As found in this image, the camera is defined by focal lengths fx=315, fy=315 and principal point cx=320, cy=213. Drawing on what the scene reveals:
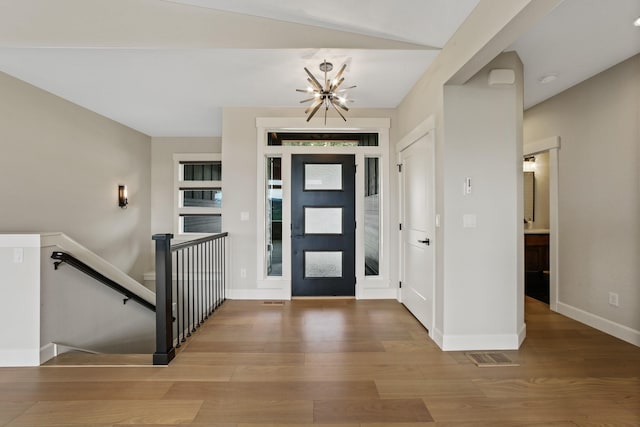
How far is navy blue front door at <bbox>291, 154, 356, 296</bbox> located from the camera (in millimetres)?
4402

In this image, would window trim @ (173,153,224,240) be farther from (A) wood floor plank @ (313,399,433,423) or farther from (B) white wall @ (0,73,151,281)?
(A) wood floor plank @ (313,399,433,423)

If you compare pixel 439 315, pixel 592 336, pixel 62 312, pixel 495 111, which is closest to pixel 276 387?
pixel 439 315

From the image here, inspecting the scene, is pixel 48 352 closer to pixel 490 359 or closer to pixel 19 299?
pixel 19 299

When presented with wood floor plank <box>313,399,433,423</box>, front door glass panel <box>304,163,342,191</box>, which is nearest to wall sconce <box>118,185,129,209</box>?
front door glass panel <box>304,163,342,191</box>

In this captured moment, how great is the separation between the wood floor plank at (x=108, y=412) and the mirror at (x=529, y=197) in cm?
608

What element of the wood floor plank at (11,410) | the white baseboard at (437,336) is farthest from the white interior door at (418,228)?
the wood floor plank at (11,410)

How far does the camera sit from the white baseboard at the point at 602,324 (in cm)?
288

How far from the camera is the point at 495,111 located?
9.13 feet

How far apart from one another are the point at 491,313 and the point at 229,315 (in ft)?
8.99

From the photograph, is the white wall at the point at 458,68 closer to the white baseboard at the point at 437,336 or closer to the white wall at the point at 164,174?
the white baseboard at the point at 437,336

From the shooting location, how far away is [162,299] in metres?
2.53

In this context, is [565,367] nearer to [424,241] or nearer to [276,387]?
[424,241]

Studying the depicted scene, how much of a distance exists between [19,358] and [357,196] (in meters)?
3.76

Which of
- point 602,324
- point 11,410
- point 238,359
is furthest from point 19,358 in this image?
point 602,324
